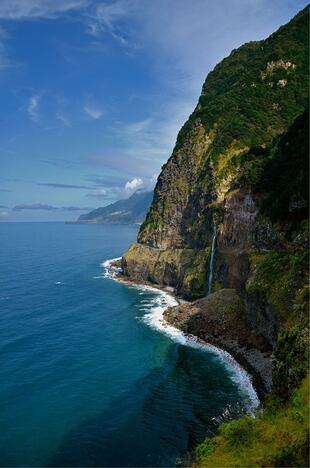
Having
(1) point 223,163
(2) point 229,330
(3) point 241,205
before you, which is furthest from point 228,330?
(1) point 223,163

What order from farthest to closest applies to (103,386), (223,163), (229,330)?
(223,163)
(229,330)
(103,386)

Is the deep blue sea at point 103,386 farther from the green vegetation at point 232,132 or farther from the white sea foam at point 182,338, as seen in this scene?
the green vegetation at point 232,132

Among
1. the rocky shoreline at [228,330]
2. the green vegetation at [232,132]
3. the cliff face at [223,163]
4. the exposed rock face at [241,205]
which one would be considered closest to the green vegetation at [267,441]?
the exposed rock face at [241,205]

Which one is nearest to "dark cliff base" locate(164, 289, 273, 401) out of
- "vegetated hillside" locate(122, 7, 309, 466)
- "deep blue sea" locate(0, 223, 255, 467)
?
"vegetated hillside" locate(122, 7, 309, 466)

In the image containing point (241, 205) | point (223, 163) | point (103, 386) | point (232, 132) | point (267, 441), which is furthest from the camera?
point (232, 132)

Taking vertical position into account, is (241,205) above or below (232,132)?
below

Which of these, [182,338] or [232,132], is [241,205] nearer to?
[182,338]
